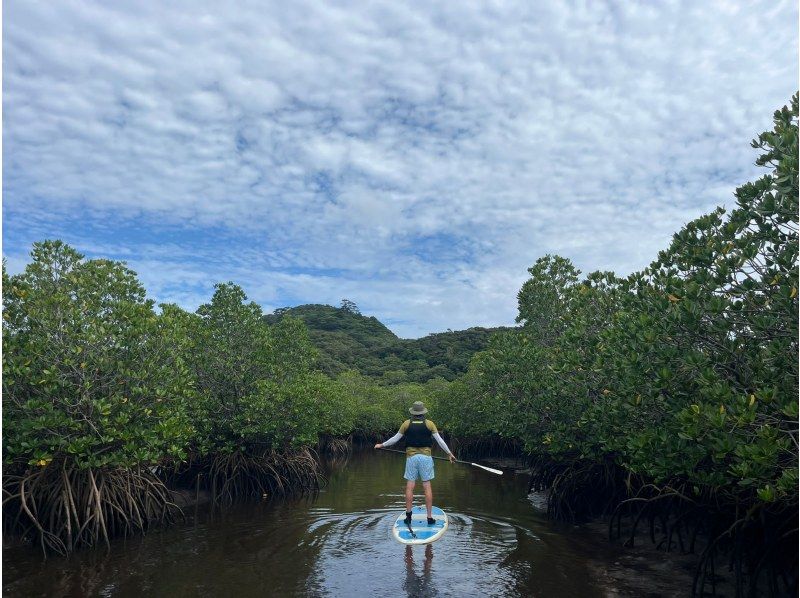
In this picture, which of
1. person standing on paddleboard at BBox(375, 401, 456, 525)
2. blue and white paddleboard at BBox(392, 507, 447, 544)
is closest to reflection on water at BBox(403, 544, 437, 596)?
blue and white paddleboard at BBox(392, 507, 447, 544)

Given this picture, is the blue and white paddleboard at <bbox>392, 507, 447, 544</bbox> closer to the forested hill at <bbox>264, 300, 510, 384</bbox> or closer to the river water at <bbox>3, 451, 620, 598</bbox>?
the river water at <bbox>3, 451, 620, 598</bbox>

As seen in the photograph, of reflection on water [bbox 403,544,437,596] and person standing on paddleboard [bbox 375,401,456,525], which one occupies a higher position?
person standing on paddleboard [bbox 375,401,456,525]

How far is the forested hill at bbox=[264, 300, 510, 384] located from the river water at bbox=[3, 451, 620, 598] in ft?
160

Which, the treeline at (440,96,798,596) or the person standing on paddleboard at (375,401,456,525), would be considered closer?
the treeline at (440,96,798,596)

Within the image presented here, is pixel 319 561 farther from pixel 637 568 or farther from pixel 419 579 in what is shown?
pixel 637 568

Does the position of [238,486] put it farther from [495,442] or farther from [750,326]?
[495,442]

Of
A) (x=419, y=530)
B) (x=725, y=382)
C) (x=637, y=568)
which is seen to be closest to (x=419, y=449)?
(x=419, y=530)

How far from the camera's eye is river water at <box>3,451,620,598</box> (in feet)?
28.4

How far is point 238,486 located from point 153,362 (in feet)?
22.3

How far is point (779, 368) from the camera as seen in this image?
7195mm

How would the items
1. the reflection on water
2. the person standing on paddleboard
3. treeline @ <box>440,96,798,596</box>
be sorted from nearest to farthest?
treeline @ <box>440,96,798,596</box>, the reflection on water, the person standing on paddleboard

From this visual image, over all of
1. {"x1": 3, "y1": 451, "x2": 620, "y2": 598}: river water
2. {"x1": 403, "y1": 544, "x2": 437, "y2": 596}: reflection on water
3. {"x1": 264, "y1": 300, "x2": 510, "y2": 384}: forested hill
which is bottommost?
{"x1": 3, "y1": 451, "x2": 620, "y2": 598}: river water

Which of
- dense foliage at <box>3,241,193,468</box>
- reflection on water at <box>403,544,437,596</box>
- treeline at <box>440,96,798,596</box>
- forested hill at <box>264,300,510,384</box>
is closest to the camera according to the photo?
treeline at <box>440,96,798,596</box>

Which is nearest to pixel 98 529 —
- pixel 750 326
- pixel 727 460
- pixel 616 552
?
pixel 616 552
